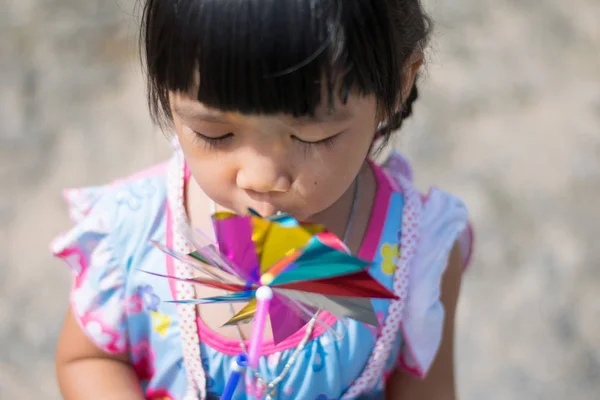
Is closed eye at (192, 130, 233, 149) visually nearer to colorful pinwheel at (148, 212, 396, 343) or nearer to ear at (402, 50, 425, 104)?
colorful pinwheel at (148, 212, 396, 343)

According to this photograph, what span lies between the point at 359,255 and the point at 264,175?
0.26 m

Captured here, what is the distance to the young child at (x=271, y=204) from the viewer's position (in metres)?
0.60

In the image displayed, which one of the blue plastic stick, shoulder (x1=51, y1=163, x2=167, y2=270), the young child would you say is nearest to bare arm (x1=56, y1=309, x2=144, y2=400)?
the young child

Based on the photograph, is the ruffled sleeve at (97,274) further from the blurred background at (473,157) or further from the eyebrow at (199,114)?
the blurred background at (473,157)

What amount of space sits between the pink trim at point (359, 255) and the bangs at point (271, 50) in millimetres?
273

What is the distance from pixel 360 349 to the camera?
2.85 ft

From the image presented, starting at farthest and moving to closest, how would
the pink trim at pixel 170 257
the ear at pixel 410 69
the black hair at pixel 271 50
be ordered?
the pink trim at pixel 170 257 → the ear at pixel 410 69 → the black hair at pixel 271 50

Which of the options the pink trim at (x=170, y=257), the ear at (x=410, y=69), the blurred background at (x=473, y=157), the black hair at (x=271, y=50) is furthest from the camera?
the blurred background at (x=473, y=157)

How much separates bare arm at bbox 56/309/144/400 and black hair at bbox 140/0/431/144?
0.39 m

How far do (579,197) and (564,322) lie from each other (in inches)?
11.8

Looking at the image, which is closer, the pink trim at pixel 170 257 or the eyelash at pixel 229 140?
the eyelash at pixel 229 140

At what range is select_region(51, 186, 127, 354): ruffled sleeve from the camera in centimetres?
86

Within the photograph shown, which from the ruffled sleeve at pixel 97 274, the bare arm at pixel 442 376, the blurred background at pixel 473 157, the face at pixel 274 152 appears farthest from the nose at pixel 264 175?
the blurred background at pixel 473 157

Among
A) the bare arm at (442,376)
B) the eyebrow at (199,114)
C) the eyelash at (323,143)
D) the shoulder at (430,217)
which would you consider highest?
the eyebrow at (199,114)
